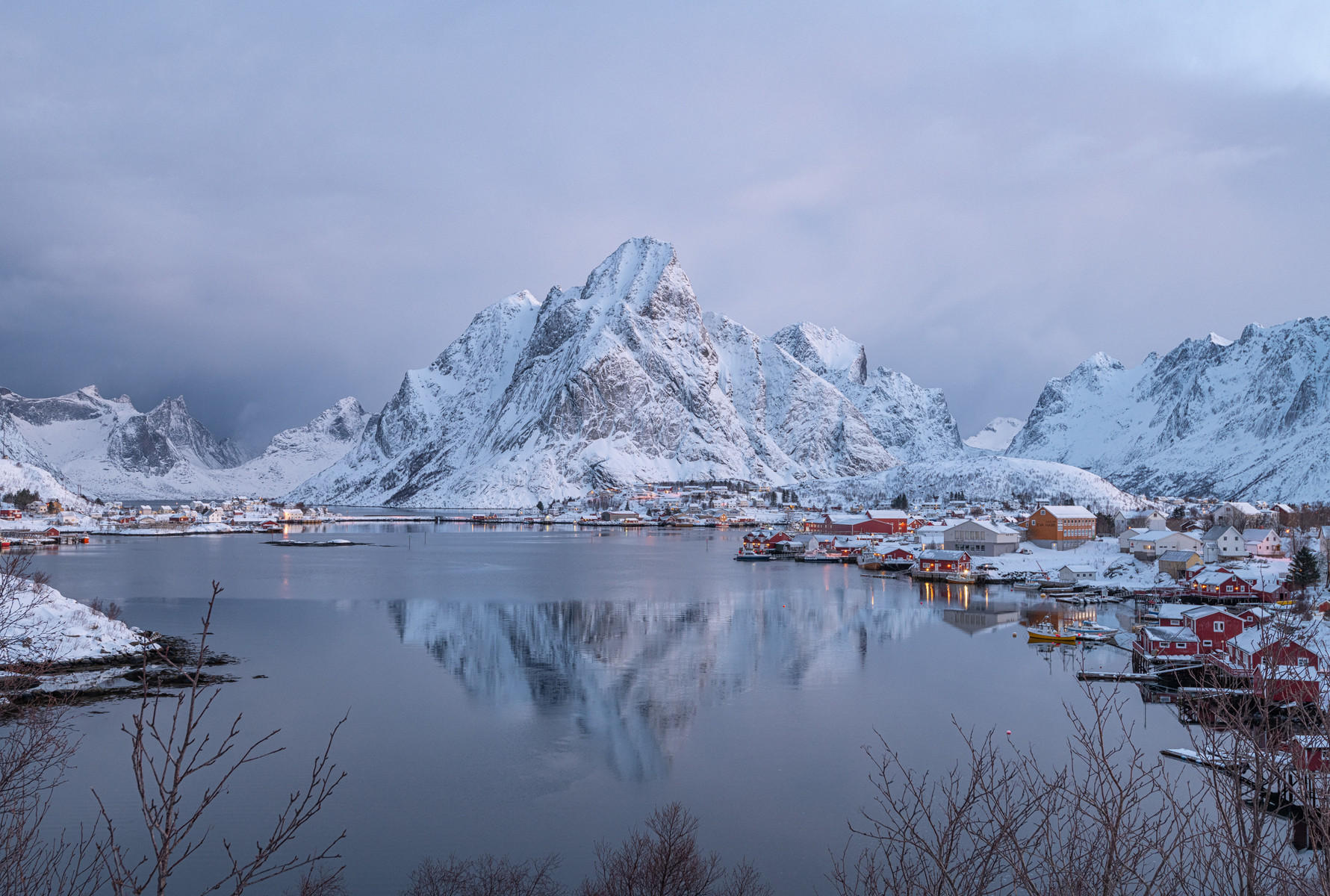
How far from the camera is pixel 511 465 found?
16575cm

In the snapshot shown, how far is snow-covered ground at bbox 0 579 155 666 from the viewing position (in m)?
22.2

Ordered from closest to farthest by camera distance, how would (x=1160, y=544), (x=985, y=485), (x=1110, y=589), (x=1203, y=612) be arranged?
(x=1203, y=612), (x=1110, y=589), (x=1160, y=544), (x=985, y=485)

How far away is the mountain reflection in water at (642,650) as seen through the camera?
2028 cm

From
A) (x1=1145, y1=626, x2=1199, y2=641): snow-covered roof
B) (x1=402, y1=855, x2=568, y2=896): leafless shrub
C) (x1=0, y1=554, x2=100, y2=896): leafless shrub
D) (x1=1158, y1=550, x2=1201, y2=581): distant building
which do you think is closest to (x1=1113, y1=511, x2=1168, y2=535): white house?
(x1=1158, y1=550, x2=1201, y2=581): distant building

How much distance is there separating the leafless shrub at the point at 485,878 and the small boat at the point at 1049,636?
22.4 meters

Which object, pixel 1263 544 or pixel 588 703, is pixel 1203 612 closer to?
pixel 588 703

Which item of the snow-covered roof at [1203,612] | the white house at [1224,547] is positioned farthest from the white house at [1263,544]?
the snow-covered roof at [1203,612]

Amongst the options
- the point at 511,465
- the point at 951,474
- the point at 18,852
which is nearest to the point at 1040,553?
the point at 18,852

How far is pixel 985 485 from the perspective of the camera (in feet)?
446

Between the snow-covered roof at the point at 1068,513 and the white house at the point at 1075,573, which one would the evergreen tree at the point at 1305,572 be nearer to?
the white house at the point at 1075,573

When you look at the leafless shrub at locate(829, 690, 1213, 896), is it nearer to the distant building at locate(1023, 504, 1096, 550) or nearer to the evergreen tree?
the evergreen tree

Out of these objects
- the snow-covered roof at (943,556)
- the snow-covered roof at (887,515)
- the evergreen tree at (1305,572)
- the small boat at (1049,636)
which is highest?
the snow-covered roof at (887,515)

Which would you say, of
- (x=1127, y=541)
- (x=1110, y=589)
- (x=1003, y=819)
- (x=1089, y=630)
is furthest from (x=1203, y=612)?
(x=1127, y=541)

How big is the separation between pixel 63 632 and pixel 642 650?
15647 millimetres
